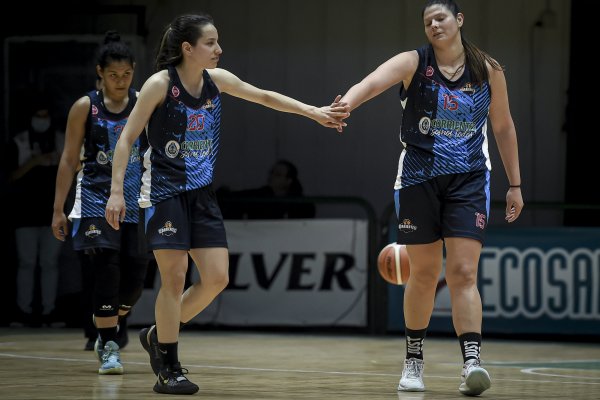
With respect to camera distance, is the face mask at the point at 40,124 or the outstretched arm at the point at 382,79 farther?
the face mask at the point at 40,124

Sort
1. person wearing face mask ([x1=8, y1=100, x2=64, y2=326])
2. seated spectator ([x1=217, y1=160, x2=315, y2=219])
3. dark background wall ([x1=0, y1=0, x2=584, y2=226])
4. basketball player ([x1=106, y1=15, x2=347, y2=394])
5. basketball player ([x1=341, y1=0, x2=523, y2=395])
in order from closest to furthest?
basketball player ([x1=106, y1=15, x2=347, y2=394]) < basketball player ([x1=341, y1=0, x2=523, y2=395]) < seated spectator ([x1=217, y1=160, x2=315, y2=219]) < person wearing face mask ([x1=8, y1=100, x2=64, y2=326]) < dark background wall ([x1=0, y1=0, x2=584, y2=226])

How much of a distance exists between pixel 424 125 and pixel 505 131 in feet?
1.76

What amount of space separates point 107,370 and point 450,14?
3.09 metres

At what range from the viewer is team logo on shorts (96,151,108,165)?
28.9 ft

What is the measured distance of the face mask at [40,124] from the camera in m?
13.6

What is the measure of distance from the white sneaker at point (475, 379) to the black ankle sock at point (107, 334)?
2.72 metres

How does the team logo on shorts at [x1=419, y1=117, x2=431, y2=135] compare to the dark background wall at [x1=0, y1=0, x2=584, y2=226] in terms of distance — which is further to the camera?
the dark background wall at [x1=0, y1=0, x2=584, y2=226]

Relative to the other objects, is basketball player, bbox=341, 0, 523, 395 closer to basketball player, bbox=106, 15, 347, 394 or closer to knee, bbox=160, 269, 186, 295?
basketball player, bbox=106, 15, 347, 394

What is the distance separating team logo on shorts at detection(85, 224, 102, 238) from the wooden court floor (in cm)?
89

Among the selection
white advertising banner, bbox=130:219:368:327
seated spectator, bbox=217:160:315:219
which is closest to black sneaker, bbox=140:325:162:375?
white advertising banner, bbox=130:219:368:327

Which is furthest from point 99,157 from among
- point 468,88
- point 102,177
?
point 468,88

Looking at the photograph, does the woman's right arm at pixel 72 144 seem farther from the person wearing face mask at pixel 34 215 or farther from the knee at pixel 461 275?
the person wearing face mask at pixel 34 215

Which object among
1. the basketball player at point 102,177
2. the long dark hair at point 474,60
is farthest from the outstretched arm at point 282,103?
the basketball player at point 102,177

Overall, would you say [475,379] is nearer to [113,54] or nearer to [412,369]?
[412,369]
